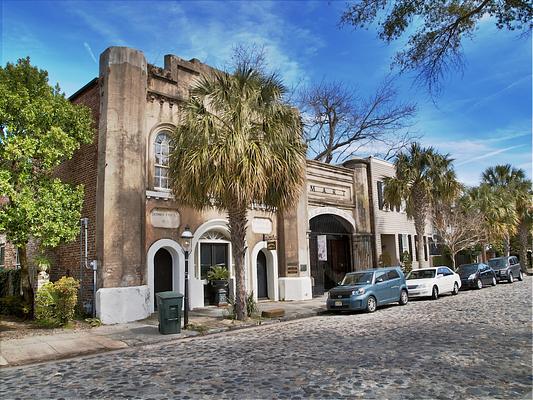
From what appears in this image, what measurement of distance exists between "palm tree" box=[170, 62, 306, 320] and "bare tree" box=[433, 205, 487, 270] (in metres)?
18.0

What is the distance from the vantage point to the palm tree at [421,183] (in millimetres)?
24094

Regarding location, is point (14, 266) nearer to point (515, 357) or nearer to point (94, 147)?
point (94, 147)

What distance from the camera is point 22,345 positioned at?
10.7 m

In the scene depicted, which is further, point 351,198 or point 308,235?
point 351,198

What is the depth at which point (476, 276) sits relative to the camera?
24828 mm

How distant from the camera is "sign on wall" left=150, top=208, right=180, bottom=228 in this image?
51.9 ft

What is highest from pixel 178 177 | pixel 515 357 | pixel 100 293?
pixel 178 177

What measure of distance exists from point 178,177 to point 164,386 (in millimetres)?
7758

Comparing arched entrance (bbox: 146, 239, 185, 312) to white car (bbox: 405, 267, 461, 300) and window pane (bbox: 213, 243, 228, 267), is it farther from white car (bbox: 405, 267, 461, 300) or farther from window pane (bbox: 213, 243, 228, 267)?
white car (bbox: 405, 267, 461, 300)

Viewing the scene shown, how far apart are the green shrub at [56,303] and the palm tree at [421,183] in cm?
1752

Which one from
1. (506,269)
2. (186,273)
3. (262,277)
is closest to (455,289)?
(506,269)

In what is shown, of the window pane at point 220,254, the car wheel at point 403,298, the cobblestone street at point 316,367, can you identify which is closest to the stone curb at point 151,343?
the cobblestone street at point 316,367

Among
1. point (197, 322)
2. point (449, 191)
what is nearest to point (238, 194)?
point (197, 322)

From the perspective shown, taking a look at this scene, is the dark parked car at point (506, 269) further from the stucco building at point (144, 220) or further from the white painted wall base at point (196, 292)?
the white painted wall base at point (196, 292)
